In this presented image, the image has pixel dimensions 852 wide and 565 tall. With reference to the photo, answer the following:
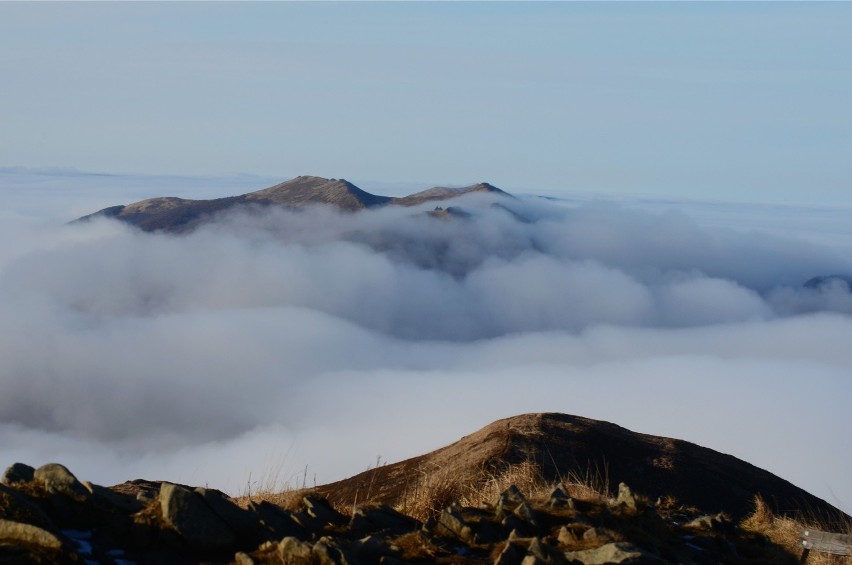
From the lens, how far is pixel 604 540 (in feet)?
29.8

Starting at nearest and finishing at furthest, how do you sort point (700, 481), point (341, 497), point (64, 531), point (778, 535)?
point (64, 531), point (778, 535), point (341, 497), point (700, 481)

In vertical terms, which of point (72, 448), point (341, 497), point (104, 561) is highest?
point (104, 561)

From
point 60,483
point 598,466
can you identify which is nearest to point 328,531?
point 60,483

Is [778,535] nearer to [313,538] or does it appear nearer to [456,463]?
Answer: [456,463]

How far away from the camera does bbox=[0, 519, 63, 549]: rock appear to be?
26.5 feet

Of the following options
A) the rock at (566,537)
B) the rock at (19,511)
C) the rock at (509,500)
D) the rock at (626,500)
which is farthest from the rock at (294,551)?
the rock at (626,500)

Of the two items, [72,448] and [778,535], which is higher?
[778,535]

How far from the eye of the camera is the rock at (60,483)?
9484mm

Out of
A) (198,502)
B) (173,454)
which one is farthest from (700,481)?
(173,454)

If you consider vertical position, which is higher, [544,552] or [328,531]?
[544,552]

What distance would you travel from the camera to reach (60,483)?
954cm

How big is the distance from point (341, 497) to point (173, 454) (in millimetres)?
170496

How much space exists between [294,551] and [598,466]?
390 inches

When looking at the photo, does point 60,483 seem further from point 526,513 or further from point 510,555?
point 526,513
